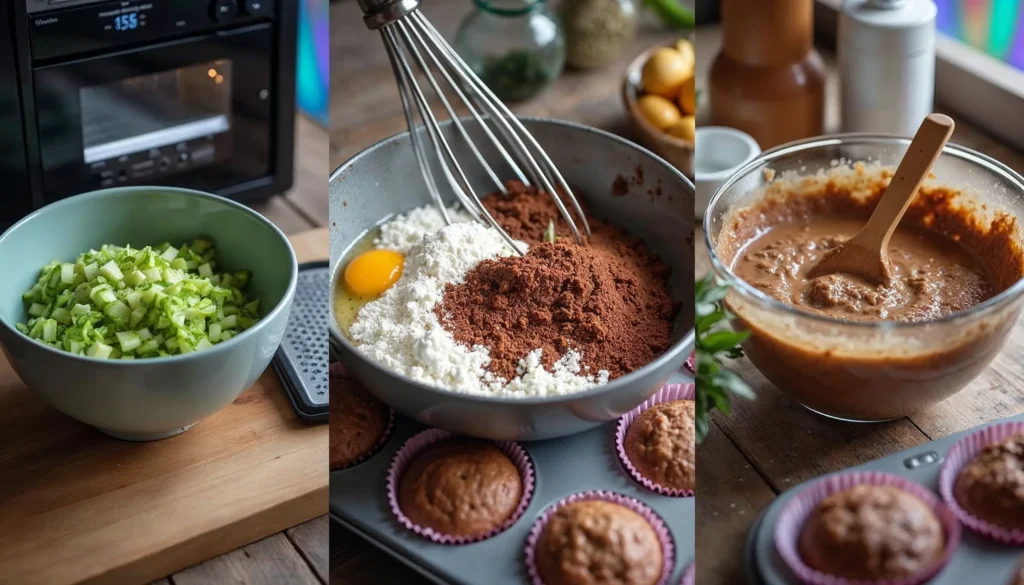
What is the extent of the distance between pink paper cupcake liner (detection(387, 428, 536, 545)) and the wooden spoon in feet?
1.05

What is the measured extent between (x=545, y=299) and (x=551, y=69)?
68 centimetres

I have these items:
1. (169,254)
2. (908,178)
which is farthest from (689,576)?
(169,254)

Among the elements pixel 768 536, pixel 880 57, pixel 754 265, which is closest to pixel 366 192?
pixel 754 265

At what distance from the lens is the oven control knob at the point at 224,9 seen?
0.96 metres

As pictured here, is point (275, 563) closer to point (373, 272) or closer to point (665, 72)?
point (373, 272)

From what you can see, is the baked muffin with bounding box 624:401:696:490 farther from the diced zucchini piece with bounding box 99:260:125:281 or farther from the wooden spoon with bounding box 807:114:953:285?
the diced zucchini piece with bounding box 99:260:125:281

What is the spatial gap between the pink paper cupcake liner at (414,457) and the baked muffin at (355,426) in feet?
0.08

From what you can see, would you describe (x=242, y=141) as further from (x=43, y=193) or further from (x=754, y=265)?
(x=754, y=265)

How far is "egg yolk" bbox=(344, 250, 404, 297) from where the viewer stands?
851 millimetres

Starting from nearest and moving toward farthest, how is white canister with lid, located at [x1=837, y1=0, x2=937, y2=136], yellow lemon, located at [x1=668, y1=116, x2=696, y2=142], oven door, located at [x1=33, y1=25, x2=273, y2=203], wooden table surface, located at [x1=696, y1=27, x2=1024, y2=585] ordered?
wooden table surface, located at [x1=696, y1=27, x2=1024, y2=585] → oven door, located at [x1=33, y1=25, x2=273, y2=203] → white canister with lid, located at [x1=837, y1=0, x2=937, y2=136] → yellow lemon, located at [x1=668, y1=116, x2=696, y2=142]

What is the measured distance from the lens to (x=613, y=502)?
69 cm

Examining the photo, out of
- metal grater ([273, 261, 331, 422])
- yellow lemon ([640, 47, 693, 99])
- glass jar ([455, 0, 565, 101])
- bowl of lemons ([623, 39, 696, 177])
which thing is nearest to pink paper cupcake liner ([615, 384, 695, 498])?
metal grater ([273, 261, 331, 422])

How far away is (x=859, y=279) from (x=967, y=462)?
0.62 feet

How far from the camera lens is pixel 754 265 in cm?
90
